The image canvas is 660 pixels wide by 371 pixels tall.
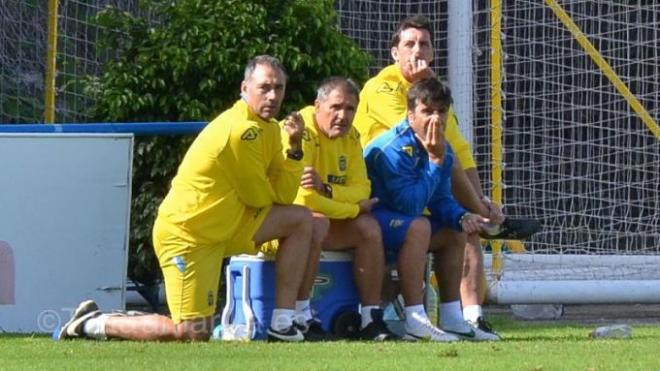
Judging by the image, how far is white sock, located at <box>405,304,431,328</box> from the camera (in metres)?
7.95

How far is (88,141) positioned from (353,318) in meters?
1.83

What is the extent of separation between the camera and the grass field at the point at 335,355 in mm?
6230

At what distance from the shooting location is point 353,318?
8.09 metres

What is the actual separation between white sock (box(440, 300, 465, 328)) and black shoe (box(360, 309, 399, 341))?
0.34 m

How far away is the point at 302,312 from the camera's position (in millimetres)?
7852

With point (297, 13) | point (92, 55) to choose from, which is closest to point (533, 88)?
point (297, 13)

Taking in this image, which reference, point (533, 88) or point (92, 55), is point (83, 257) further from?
point (533, 88)

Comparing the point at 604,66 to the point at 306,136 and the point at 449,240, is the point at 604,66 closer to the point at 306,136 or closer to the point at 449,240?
the point at 449,240

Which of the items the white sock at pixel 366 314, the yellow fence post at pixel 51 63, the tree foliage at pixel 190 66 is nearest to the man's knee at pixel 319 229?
the white sock at pixel 366 314

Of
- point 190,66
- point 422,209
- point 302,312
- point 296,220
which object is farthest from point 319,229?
point 190,66

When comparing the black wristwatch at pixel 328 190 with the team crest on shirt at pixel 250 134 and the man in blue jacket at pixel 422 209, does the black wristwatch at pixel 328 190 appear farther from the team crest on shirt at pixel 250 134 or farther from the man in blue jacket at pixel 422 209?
the team crest on shirt at pixel 250 134

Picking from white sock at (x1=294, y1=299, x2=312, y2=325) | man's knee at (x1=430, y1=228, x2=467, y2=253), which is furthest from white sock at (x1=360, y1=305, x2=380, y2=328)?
man's knee at (x1=430, y1=228, x2=467, y2=253)

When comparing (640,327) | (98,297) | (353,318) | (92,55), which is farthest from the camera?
(92,55)

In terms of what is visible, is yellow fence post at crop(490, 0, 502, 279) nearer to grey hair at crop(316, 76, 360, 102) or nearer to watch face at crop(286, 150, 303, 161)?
grey hair at crop(316, 76, 360, 102)
